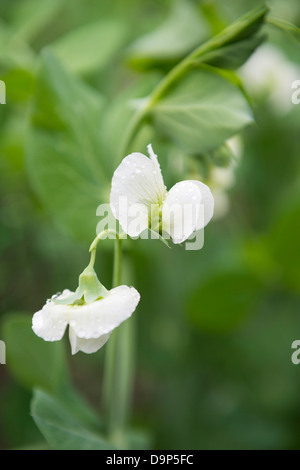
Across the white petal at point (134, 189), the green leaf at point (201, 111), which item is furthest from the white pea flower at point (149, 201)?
the green leaf at point (201, 111)

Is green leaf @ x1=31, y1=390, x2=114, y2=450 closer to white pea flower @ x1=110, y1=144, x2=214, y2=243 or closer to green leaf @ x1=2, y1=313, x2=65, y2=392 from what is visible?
green leaf @ x1=2, y1=313, x2=65, y2=392

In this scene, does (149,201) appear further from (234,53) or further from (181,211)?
(234,53)

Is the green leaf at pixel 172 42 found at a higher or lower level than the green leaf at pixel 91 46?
lower

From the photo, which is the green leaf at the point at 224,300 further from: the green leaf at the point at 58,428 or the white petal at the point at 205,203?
the white petal at the point at 205,203

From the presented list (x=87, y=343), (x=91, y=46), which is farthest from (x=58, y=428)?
(x=91, y=46)

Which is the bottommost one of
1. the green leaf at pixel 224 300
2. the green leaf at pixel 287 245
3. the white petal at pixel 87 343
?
the white petal at pixel 87 343

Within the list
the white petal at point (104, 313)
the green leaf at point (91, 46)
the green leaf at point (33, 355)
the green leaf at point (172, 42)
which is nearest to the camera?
the white petal at point (104, 313)
